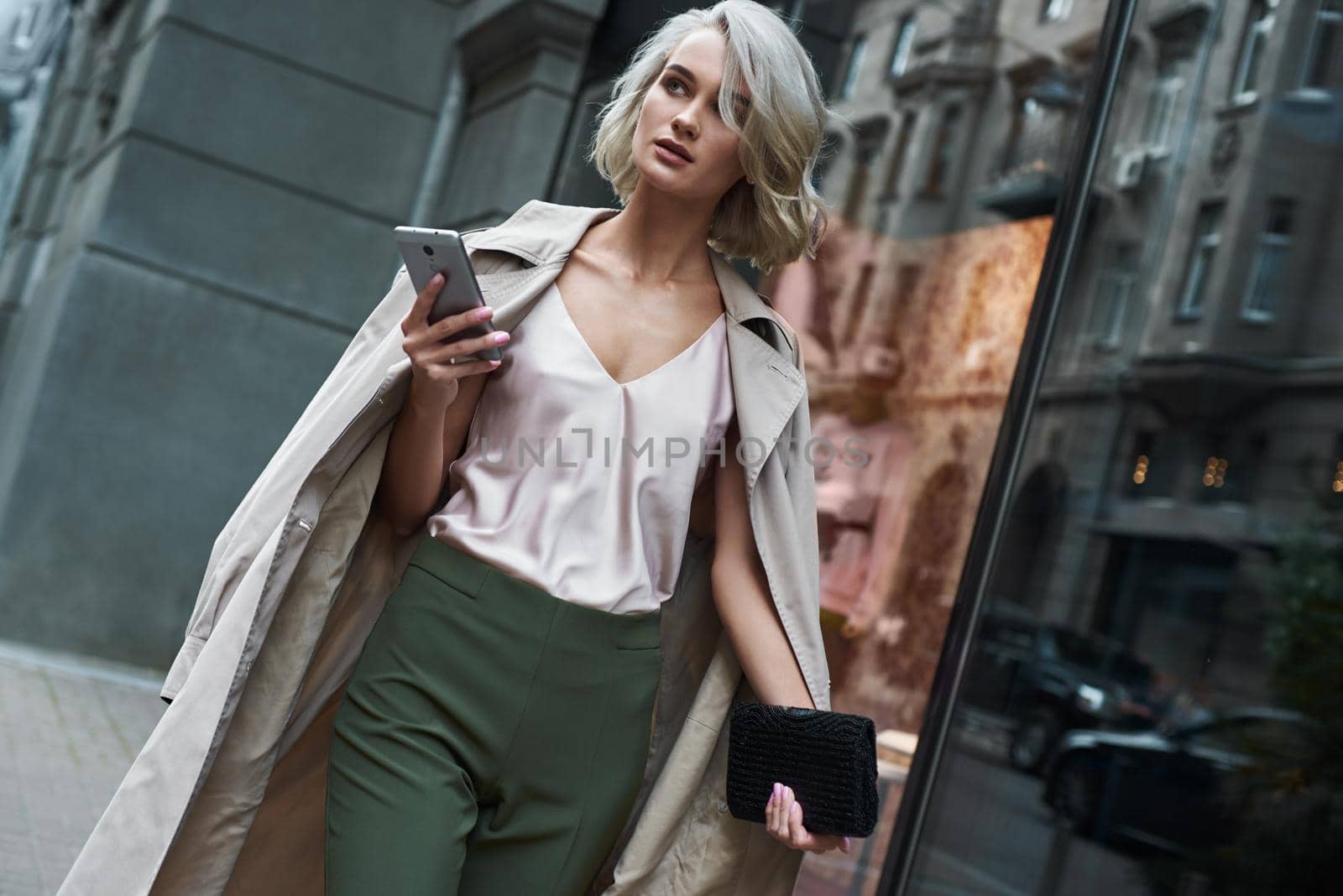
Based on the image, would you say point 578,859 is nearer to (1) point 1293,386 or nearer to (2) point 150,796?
(2) point 150,796

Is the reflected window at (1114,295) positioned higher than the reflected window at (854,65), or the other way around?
the reflected window at (854,65)

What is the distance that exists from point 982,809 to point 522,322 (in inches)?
127

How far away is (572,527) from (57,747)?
12.9 ft

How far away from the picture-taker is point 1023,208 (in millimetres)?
4812

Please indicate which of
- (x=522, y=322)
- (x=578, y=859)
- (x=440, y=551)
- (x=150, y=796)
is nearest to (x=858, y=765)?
(x=578, y=859)

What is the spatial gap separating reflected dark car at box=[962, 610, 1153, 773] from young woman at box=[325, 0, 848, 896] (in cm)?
243

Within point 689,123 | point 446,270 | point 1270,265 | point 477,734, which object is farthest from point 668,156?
point 1270,265

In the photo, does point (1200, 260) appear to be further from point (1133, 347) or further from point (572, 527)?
point (572, 527)

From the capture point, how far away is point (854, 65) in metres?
5.51

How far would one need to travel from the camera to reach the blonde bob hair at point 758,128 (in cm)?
223

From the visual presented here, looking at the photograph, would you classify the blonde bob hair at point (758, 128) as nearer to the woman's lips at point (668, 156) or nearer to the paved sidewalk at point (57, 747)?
the woman's lips at point (668, 156)

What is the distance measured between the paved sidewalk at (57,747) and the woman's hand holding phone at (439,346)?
2.47m

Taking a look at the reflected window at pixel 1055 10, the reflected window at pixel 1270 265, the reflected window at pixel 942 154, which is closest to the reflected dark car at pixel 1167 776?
the reflected window at pixel 1270 265

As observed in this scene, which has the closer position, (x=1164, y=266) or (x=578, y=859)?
(x=578, y=859)
